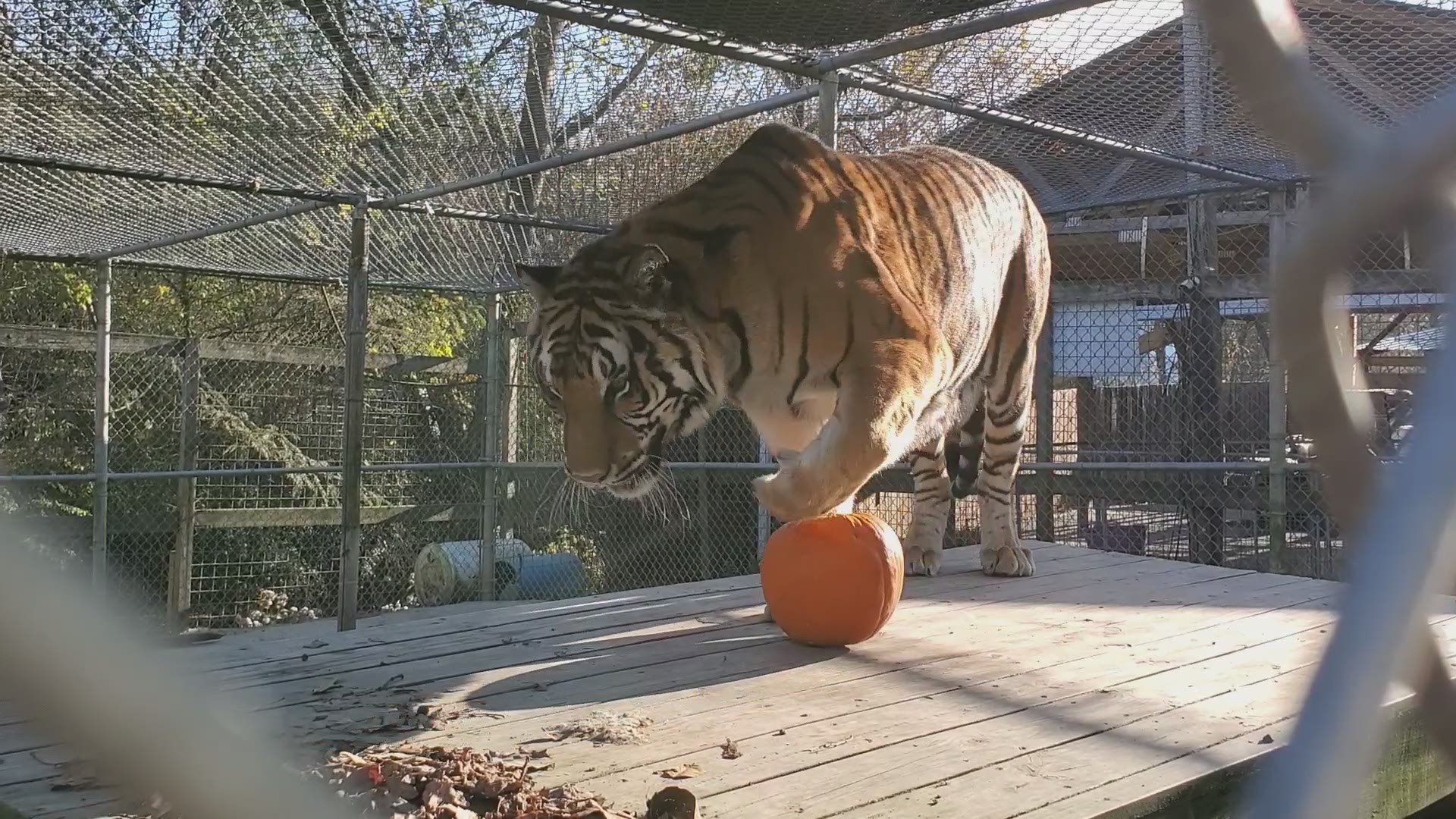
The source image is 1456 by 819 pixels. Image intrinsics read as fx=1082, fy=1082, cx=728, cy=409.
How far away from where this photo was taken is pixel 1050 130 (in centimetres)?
461

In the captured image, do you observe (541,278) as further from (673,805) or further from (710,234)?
(673,805)

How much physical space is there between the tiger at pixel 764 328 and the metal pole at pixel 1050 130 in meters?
0.43

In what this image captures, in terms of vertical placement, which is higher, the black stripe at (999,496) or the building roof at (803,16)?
the building roof at (803,16)

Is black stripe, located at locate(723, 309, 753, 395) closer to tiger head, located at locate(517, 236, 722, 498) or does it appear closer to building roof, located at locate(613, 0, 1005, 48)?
tiger head, located at locate(517, 236, 722, 498)

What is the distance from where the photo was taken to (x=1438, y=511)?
0.48 m

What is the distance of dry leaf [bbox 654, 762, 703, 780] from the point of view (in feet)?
6.59

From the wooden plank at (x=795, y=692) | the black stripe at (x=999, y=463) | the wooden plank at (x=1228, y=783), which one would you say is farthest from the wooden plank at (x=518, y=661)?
the wooden plank at (x=1228, y=783)

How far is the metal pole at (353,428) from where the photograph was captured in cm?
467

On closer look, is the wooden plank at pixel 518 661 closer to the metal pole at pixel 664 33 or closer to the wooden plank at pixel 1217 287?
the metal pole at pixel 664 33

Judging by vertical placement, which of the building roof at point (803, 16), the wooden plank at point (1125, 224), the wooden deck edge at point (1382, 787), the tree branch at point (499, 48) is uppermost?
the tree branch at point (499, 48)

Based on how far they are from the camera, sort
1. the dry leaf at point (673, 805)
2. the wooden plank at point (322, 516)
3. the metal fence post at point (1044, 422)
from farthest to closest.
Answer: the wooden plank at point (322, 516), the metal fence post at point (1044, 422), the dry leaf at point (673, 805)

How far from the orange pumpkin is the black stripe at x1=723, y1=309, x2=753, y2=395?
1.51ft

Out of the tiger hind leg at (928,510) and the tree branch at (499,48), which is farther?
the tiger hind leg at (928,510)

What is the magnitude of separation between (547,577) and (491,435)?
1.15m
